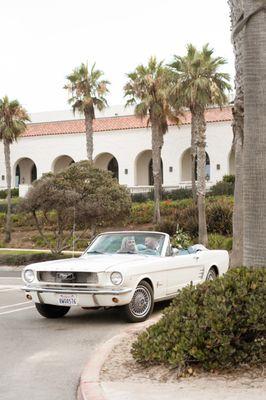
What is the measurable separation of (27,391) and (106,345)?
5.23ft

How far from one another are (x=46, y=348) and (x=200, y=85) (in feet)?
72.2

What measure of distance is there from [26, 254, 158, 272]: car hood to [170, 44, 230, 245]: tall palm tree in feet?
58.4

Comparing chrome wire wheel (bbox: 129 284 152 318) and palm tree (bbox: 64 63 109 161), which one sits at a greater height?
palm tree (bbox: 64 63 109 161)

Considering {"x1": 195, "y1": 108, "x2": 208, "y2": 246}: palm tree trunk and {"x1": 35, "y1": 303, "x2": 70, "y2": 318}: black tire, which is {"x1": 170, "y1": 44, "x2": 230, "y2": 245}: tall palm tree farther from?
{"x1": 35, "y1": 303, "x2": 70, "y2": 318}: black tire

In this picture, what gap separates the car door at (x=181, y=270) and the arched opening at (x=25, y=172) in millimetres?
42369

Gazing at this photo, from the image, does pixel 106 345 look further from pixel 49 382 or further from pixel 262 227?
pixel 262 227

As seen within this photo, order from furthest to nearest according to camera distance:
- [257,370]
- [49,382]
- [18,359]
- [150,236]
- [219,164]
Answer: [219,164] < [150,236] < [18,359] < [49,382] < [257,370]

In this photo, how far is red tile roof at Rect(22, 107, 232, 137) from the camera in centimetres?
4097

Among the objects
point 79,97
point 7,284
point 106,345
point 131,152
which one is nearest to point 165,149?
point 131,152

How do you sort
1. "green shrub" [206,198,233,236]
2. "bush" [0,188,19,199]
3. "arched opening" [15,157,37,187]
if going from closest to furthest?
1. "green shrub" [206,198,233,236]
2. "bush" [0,188,19,199]
3. "arched opening" [15,157,37,187]

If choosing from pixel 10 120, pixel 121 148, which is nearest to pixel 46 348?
pixel 10 120

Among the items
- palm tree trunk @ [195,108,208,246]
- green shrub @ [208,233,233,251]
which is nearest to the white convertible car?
green shrub @ [208,233,233,251]

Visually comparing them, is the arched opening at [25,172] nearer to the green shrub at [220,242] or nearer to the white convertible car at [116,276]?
the green shrub at [220,242]

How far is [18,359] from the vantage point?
22.9 feet
